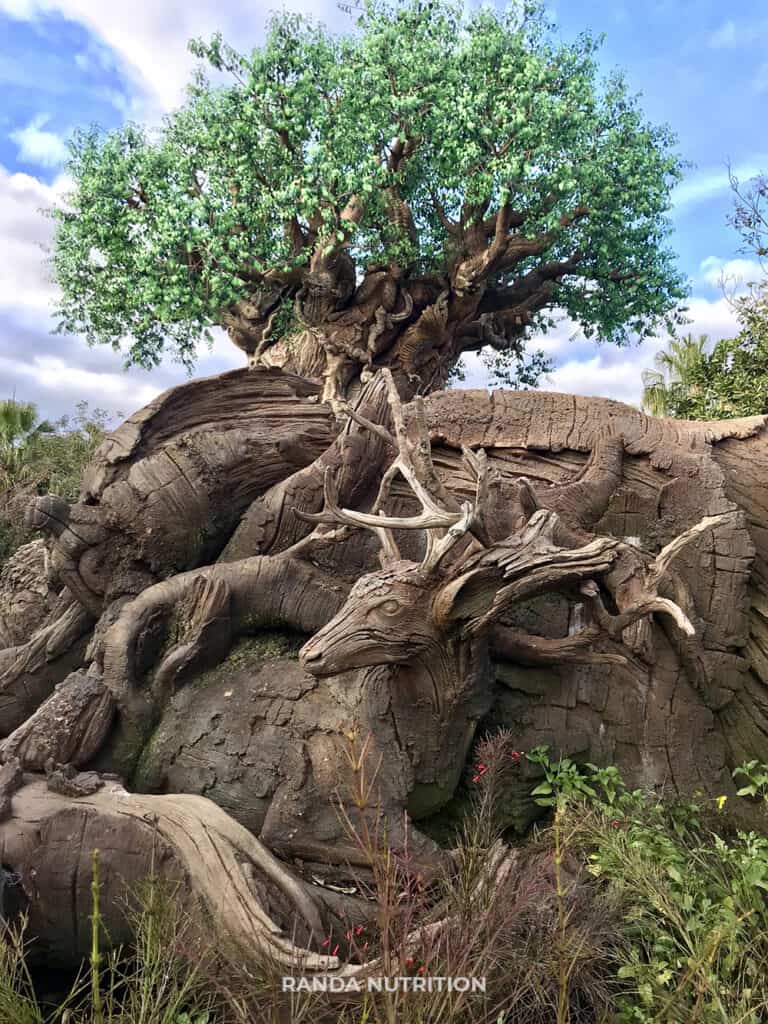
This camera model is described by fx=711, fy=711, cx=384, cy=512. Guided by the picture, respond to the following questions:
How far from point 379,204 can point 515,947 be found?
→ 11034mm

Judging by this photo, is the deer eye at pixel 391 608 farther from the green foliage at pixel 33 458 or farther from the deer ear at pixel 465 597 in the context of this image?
the green foliage at pixel 33 458

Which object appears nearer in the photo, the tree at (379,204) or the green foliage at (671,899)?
the green foliage at (671,899)

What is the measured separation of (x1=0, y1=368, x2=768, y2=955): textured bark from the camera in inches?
137

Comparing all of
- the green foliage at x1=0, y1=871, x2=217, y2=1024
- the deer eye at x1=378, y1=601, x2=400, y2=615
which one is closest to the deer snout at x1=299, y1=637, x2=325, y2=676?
the deer eye at x1=378, y1=601, x2=400, y2=615

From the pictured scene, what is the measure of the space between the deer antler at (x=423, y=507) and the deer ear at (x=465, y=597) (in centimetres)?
14

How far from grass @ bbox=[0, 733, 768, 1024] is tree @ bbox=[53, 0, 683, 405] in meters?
9.60

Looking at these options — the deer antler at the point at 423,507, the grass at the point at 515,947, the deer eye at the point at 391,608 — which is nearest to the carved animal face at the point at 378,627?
the deer eye at the point at 391,608

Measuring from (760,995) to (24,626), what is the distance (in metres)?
5.10

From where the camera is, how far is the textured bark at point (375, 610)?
137 inches

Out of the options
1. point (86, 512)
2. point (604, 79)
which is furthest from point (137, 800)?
point (604, 79)

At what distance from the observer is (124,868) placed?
312 cm

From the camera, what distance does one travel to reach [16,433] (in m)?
12.5

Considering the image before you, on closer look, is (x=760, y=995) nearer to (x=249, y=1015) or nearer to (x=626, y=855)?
(x=626, y=855)

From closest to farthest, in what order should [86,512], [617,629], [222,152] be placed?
[617,629] < [86,512] < [222,152]
